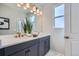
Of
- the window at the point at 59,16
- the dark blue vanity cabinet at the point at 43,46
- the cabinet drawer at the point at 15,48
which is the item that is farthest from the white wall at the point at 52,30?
the cabinet drawer at the point at 15,48

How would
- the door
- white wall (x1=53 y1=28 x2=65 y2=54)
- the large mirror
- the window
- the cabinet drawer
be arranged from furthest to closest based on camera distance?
white wall (x1=53 y1=28 x2=65 y2=54) < the window < the large mirror < the door < the cabinet drawer

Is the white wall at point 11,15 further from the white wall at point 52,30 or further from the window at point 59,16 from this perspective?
the window at point 59,16

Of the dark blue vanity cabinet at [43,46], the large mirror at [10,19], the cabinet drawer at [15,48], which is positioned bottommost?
the dark blue vanity cabinet at [43,46]

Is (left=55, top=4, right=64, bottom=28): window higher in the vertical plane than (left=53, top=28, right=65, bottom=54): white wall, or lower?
higher

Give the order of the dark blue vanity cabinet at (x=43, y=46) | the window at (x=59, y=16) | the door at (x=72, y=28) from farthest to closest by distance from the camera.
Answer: the window at (x=59, y=16) < the dark blue vanity cabinet at (x=43, y=46) < the door at (x=72, y=28)

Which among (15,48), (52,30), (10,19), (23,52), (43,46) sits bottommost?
(43,46)

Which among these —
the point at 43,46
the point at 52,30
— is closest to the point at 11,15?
the point at 43,46

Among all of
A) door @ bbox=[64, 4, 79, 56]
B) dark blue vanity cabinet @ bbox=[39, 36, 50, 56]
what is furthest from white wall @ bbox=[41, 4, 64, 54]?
door @ bbox=[64, 4, 79, 56]

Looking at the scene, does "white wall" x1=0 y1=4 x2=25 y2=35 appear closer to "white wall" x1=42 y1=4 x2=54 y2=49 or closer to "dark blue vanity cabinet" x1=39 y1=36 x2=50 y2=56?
"dark blue vanity cabinet" x1=39 y1=36 x2=50 y2=56

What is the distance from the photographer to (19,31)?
3561mm

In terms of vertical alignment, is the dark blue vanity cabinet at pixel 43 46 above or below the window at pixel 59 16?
below

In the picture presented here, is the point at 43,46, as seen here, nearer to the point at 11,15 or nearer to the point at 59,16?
the point at 59,16

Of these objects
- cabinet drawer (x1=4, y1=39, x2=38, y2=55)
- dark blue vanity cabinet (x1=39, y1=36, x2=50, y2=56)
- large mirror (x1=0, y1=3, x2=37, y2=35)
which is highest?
large mirror (x1=0, y1=3, x2=37, y2=35)

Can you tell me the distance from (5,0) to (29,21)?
2453mm
